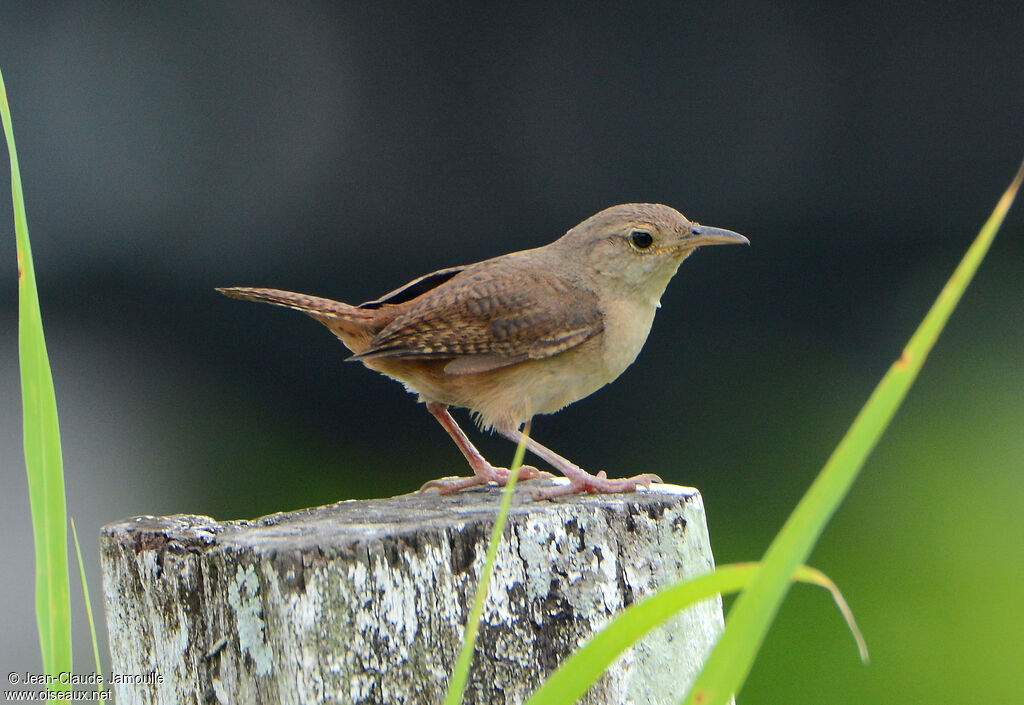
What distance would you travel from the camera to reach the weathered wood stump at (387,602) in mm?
1825

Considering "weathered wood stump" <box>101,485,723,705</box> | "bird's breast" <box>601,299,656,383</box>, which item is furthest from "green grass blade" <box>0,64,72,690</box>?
"bird's breast" <box>601,299,656,383</box>

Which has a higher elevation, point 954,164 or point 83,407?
point 954,164

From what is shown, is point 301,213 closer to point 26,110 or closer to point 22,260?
point 26,110

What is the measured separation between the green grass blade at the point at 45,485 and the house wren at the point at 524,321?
1.36 m

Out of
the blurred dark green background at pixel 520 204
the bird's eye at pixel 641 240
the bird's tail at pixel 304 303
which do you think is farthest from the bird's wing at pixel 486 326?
the blurred dark green background at pixel 520 204

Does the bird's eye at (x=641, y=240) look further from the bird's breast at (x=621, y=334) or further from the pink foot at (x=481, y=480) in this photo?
the pink foot at (x=481, y=480)

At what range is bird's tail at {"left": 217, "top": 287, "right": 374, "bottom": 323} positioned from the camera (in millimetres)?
3092

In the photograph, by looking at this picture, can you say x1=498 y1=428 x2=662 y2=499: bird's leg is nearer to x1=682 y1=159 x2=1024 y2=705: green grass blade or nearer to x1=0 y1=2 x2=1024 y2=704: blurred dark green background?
x1=682 y1=159 x2=1024 y2=705: green grass blade

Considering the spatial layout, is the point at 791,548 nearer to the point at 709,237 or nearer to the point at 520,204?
the point at 709,237

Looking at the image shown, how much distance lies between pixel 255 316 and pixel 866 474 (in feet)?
11.6

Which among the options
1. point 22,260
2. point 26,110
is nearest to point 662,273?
point 22,260

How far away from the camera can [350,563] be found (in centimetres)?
187

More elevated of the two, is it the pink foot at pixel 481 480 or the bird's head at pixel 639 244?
the bird's head at pixel 639 244

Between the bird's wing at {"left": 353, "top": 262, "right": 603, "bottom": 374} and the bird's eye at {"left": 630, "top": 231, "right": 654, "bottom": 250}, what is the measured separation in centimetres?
24
